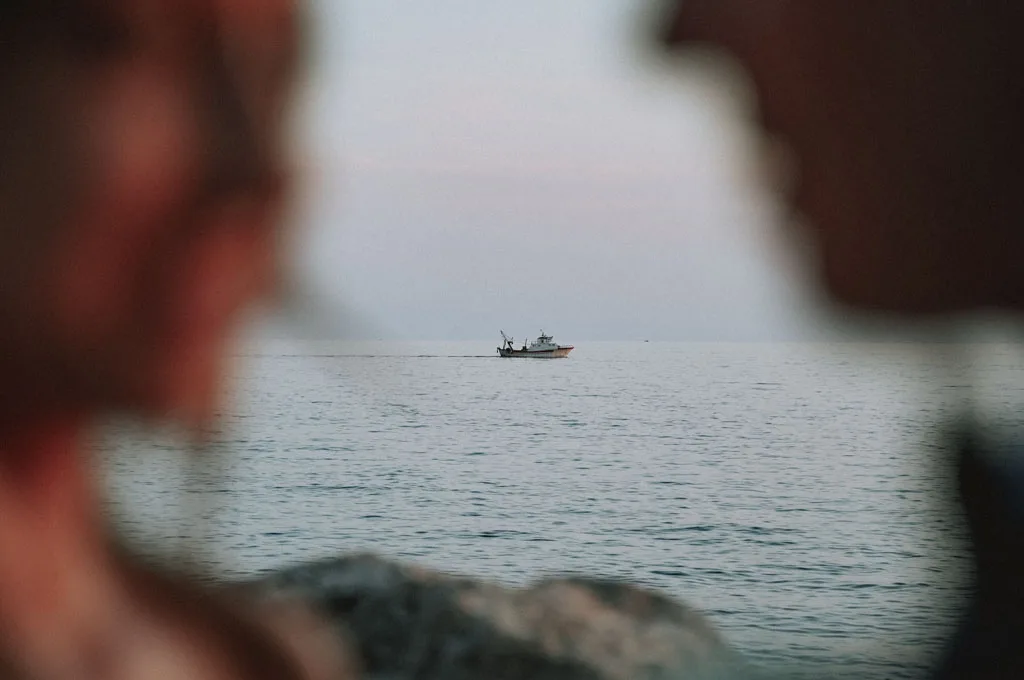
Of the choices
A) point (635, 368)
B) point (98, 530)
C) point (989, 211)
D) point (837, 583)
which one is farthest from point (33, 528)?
point (837, 583)

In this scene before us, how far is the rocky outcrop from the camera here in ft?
1.54

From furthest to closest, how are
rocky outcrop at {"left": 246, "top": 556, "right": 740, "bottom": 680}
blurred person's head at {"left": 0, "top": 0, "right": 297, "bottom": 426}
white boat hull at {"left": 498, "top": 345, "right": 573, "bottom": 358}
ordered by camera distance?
white boat hull at {"left": 498, "top": 345, "right": 573, "bottom": 358} < rocky outcrop at {"left": 246, "top": 556, "right": 740, "bottom": 680} < blurred person's head at {"left": 0, "top": 0, "right": 297, "bottom": 426}

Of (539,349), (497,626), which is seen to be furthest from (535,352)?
(497,626)

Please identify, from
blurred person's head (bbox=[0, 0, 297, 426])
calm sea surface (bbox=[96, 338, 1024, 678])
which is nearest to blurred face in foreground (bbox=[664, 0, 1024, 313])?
calm sea surface (bbox=[96, 338, 1024, 678])

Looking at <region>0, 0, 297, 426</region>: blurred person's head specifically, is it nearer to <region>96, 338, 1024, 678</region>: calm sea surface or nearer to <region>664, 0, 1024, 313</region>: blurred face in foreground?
<region>96, 338, 1024, 678</region>: calm sea surface

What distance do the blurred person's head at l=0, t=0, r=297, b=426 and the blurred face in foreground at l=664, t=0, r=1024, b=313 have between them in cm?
17

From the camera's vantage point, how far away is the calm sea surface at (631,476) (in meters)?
0.40

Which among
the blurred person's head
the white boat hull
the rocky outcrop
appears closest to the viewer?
the blurred person's head

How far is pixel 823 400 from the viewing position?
1.76 ft

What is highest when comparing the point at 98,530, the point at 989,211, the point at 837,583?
the point at 989,211

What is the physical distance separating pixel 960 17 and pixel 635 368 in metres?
0.22

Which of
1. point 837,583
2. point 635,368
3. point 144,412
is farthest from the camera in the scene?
point 837,583

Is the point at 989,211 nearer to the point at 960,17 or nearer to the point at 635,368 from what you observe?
the point at 960,17

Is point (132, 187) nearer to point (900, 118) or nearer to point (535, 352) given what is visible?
point (900, 118)
